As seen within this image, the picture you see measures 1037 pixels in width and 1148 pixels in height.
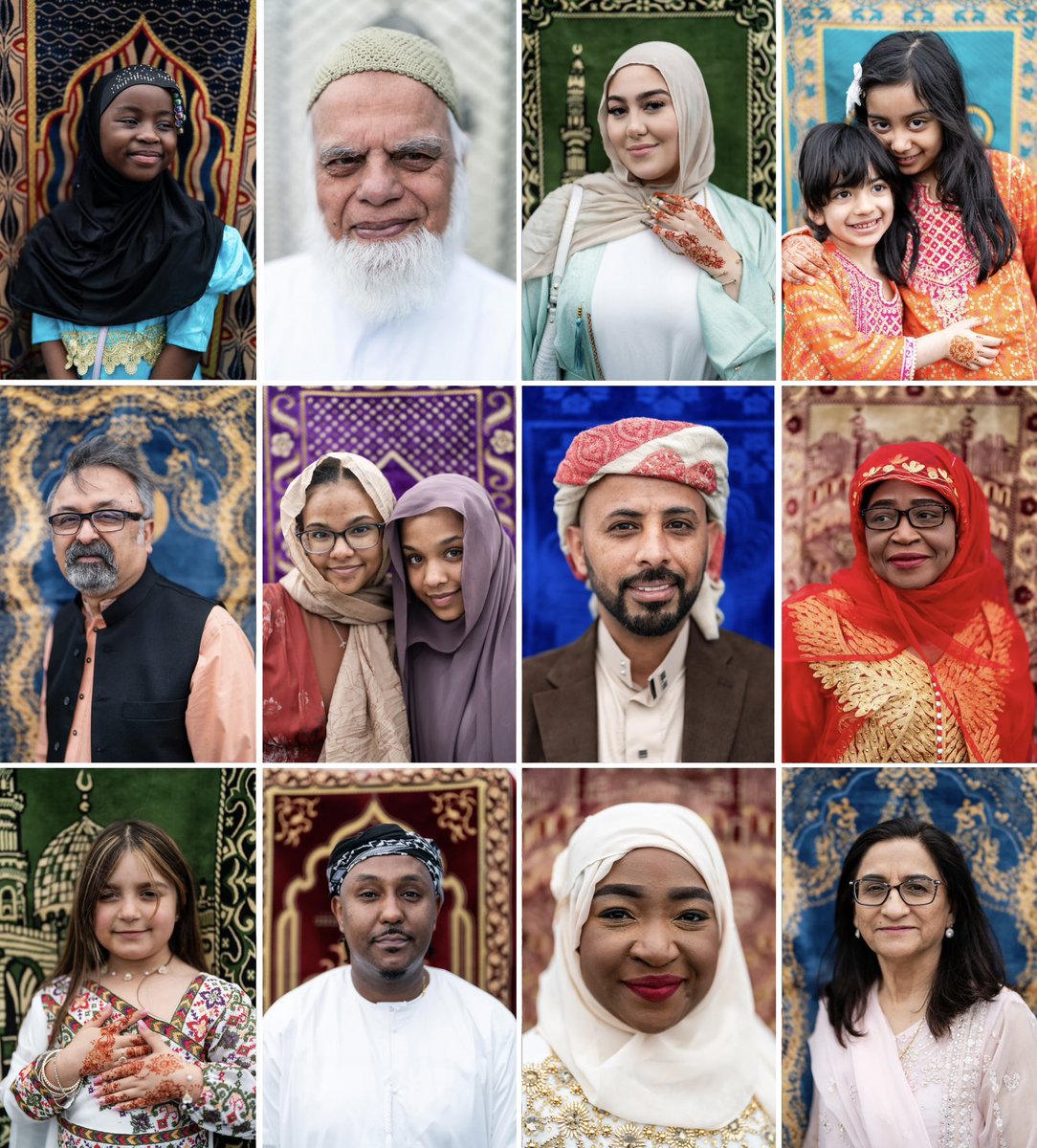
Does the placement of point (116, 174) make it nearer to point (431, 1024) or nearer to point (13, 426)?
point (13, 426)

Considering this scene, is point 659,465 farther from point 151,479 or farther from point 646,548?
point 151,479

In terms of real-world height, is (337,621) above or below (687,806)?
above

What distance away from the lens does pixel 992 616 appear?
138 inches

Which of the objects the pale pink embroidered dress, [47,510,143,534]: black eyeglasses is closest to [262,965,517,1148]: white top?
the pale pink embroidered dress

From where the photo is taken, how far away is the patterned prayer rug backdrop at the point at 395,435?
3.51m

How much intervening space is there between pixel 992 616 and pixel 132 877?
7.58ft

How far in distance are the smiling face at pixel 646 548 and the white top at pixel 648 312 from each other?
0.31 metres

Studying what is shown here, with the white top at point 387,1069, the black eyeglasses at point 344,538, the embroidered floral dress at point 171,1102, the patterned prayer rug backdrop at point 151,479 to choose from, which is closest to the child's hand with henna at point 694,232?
the black eyeglasses at point 344,538

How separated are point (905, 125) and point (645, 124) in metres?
0.67

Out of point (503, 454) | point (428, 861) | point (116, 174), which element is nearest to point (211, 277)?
point (116, 174)

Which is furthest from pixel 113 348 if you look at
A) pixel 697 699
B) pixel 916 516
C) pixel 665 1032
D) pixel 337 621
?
pixel 665 1032

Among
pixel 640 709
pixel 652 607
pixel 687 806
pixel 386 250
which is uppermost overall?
pixel 386 250

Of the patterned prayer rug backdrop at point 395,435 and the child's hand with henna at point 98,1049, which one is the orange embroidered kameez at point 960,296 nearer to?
the patterned prayer rug backdrop at point 395,435

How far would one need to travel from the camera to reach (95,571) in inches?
138
